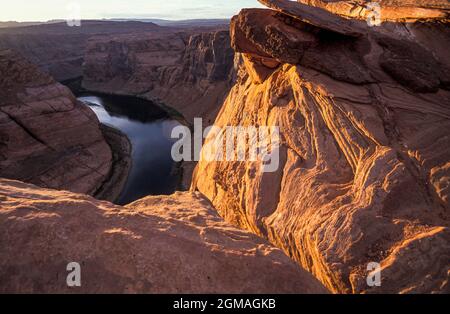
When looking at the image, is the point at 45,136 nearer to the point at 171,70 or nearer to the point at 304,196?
the point at 304,196

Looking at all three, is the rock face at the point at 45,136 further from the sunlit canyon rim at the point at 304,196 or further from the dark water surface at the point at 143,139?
the sunlit canyon rim at the point at 304,196

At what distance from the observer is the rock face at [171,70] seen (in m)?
59.8

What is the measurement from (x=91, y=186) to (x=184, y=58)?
47.9m

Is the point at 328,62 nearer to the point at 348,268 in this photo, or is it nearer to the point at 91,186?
the point at 348,268

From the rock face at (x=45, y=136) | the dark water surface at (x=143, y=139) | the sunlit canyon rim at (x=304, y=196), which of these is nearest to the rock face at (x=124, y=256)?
the sunlit canyon rim at (x=304, y=196)

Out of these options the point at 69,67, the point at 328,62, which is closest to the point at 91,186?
the point at 328,62

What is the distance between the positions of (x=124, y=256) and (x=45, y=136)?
35.7m

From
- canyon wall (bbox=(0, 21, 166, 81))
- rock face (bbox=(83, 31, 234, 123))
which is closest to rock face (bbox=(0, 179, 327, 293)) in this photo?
rock face (bbox=(83, 31, 234, 123))

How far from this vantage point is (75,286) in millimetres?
4699

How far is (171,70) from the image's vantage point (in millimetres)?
74188

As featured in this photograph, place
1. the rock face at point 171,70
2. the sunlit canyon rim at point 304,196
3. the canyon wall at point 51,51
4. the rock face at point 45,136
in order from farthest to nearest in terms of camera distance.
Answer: the canyon wall at point 51,51 → the rock face at point 171,70 → the rock face at point 45,136 → the sunlit canyon rim at point 304,196

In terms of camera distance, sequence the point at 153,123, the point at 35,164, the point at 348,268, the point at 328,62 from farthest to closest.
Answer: the point at 153,123
the point at 35,164
the point at 328,62
the point at 348,268

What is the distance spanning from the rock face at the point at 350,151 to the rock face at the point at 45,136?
78.8 ft

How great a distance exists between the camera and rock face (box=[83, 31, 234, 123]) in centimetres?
5984
